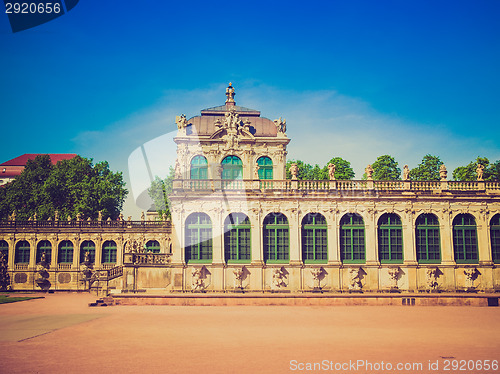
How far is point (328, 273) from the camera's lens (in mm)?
33094

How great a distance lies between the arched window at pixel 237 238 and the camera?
33.4 m

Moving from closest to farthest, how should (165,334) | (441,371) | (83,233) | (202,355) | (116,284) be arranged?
(441,371) → (202,355) → (165,334) → (116,284) → (83,233)

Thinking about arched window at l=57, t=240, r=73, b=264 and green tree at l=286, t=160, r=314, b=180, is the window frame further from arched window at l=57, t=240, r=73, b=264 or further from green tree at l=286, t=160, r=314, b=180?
green tree at l=286, t=160, r=314, b=180

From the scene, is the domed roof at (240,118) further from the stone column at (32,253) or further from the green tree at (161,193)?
the green tree at (161,193)

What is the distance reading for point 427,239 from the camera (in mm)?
33844

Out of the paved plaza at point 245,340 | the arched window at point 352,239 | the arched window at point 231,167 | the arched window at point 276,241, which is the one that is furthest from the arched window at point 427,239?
the arched window at point 231,167

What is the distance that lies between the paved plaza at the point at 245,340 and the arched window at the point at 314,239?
8.09 metres

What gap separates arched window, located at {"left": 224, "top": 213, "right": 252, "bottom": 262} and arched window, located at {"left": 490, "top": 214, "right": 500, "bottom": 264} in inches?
760

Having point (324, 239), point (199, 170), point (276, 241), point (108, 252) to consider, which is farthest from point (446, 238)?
point (108, 252)

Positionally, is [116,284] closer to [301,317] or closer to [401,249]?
[301,317]

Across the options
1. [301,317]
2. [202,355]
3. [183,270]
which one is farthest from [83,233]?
[202,355]

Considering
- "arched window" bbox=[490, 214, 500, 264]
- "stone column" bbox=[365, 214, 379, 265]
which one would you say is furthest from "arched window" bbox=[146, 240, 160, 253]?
"arched window" bbox=[490, 214, 500, 264]

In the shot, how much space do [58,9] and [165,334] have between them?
55.8ft

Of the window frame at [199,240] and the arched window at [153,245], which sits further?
the arched window at [153,245]
